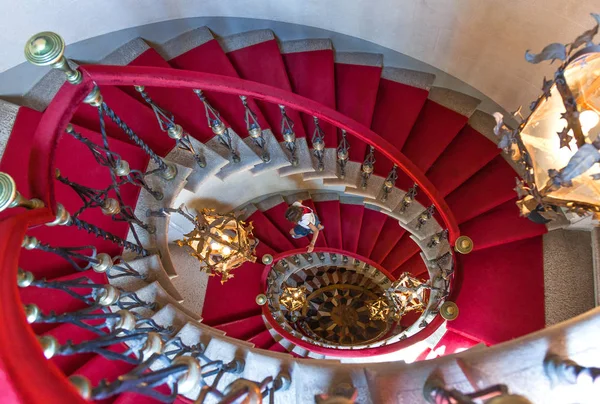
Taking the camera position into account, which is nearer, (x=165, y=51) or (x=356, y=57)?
(x=165, y=51)

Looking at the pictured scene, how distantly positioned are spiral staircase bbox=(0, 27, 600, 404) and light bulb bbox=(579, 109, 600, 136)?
1.16m

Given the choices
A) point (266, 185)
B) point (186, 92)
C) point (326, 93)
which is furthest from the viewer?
point (266, 185)

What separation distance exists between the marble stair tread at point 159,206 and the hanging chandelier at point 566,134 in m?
3.17

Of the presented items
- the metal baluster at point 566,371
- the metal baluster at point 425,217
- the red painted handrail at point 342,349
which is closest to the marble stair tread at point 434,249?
the metal baluster at point 425,217

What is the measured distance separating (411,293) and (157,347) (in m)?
4.10

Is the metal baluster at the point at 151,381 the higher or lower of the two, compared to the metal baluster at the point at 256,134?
lower

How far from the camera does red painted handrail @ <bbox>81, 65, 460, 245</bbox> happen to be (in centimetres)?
317

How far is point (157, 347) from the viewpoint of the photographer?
2.39m

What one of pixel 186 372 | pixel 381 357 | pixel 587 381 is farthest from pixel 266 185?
pixel 587 381

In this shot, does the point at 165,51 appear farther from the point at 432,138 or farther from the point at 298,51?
the point at 432,138

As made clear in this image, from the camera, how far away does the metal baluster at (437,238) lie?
17.5 feet

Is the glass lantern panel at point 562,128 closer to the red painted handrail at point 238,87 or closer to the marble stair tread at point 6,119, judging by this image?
the red painted handrail at point 238,87

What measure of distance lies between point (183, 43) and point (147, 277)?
2993 millimetres

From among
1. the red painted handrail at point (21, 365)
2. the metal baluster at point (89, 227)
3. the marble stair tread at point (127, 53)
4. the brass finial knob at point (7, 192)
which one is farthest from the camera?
the marble stair tread at point (127, 53)
